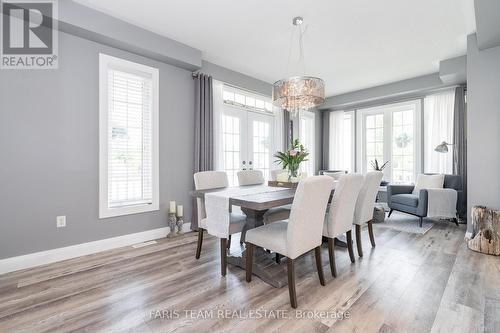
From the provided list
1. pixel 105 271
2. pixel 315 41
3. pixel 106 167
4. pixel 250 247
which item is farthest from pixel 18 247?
pixel 315 41

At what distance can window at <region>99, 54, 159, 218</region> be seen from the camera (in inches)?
116

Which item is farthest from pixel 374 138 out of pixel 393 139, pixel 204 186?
pixel 204 186

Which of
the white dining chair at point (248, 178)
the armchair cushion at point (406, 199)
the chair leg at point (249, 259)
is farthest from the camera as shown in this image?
the armchair cushion at point (406, 199)

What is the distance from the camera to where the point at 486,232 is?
282 centimetres

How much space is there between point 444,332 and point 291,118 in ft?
15.2

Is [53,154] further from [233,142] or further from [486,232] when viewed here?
[486,232]

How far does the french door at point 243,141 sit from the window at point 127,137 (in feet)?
3.75

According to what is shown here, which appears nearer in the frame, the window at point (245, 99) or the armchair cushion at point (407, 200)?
the armchair cushion at point (407, 200)

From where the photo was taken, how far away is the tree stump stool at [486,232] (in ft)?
9.05

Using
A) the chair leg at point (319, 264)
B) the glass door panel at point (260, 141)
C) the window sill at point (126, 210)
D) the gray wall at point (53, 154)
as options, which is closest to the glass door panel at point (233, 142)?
the glass door panel at point (260, 141)

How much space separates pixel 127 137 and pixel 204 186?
1.27 meters

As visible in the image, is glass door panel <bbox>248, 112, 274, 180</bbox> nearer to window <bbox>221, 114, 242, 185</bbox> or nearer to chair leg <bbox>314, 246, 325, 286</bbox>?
window <bbox>221, 114, 242, 185</bbox>

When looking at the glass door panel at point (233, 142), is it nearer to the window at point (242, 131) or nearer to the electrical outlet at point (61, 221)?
the window at point (242, 131)

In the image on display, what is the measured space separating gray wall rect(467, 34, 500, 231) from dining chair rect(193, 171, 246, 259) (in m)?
3.13
